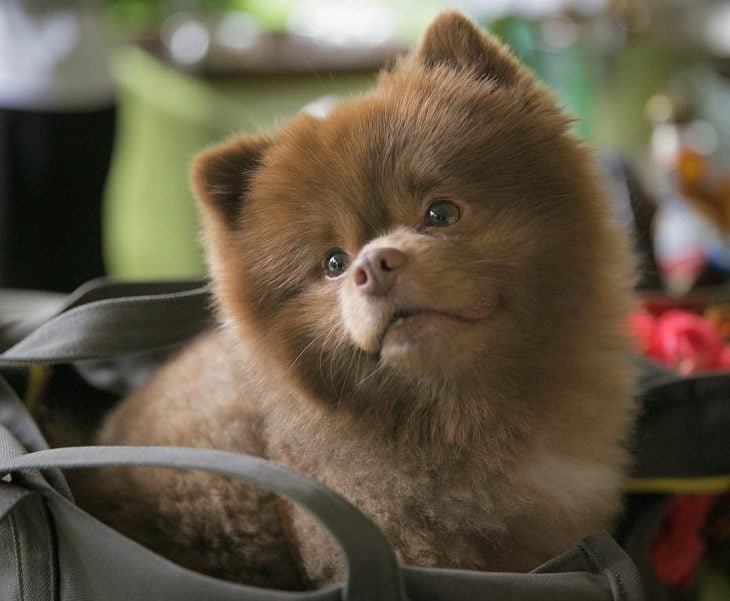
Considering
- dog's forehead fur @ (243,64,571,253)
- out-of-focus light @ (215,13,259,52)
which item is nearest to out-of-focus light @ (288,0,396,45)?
out-of-focus light @ (215,13,259,52)

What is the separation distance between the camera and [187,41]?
3.33 metres

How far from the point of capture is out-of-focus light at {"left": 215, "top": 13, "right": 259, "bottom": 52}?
3.35 m

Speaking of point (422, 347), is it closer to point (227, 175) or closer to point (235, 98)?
point (227, 175)

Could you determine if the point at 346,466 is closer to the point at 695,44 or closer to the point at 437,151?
the point at 437,151

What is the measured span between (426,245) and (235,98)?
2.58 metres

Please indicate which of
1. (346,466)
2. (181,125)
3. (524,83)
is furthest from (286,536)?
(181,125)

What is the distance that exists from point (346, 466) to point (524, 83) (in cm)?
52

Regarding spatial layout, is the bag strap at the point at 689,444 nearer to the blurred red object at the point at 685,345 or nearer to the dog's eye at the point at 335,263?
the blurred red object at the point at 685,345

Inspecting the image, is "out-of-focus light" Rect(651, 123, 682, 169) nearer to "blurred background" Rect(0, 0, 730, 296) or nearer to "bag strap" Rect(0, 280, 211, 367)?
"blurred background" Rect(0, 0, 730, 296)

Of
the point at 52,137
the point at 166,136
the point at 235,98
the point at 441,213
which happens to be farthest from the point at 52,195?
the point at 441,213

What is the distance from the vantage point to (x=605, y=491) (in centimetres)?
100

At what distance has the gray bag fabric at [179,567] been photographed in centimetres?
71

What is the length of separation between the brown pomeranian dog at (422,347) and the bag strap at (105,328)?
13 centimetres

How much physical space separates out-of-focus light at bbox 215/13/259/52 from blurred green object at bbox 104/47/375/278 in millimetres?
156
